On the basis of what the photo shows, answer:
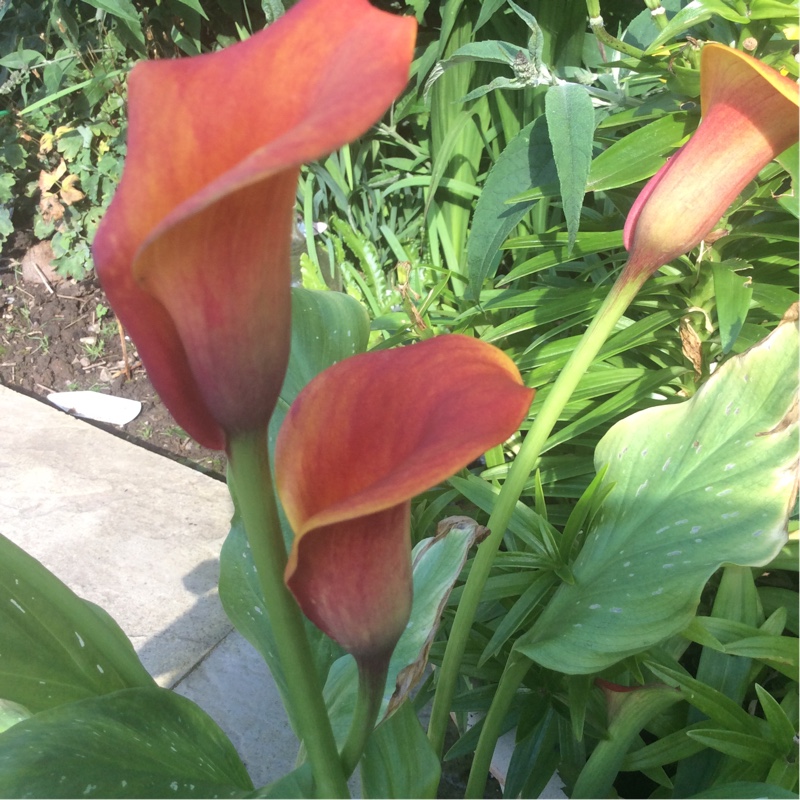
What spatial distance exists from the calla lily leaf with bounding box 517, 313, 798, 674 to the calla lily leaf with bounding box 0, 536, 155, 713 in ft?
0.89

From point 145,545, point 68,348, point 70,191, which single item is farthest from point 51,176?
point 145,545

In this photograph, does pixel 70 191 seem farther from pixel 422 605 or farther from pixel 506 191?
pixel 422 605

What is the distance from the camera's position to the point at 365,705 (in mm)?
326

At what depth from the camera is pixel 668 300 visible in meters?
0.75

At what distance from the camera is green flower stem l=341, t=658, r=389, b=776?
31 cm

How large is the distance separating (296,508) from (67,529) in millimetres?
1061

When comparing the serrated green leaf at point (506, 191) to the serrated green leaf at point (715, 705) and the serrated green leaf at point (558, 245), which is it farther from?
the serrated green leaf at point (715, 705)

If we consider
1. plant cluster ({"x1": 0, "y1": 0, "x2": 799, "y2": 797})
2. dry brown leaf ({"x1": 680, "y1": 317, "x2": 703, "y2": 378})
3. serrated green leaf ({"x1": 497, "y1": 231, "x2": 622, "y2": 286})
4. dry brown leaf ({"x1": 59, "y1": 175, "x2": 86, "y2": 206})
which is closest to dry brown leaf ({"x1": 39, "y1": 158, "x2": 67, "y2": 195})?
dry brown leaf ({"x1": 59, "y1": 175, "x2": 86, "y2": 206})

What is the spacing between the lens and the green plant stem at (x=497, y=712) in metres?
0.48

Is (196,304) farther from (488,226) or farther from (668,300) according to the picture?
(668,300)

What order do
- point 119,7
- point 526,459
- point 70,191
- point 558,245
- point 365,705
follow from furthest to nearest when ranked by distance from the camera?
1. point 70,191
2. point 119,7
3. point 558,245
4. point 526,459
5. point 365,705

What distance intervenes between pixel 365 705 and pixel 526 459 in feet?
0.58

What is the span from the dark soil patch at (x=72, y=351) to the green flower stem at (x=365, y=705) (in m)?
1.05

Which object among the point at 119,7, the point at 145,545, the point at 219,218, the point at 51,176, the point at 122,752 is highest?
the point at 119,7
